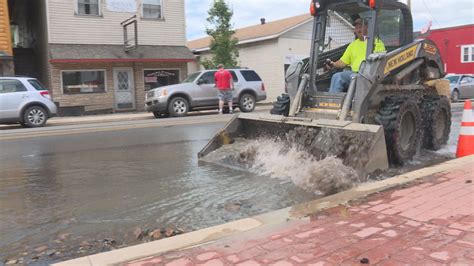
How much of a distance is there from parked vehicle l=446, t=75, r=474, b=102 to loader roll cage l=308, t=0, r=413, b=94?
19.9 metres

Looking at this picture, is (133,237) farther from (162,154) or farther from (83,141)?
(83,141)

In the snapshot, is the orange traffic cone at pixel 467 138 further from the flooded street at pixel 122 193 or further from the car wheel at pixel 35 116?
the car wheel at pixel 35 116

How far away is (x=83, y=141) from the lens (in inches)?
434

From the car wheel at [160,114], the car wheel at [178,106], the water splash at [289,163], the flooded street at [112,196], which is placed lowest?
the flooded street at [112,196]

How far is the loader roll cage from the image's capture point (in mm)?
7301

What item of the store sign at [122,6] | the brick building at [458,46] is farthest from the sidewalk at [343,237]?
the brick building at [458,46]

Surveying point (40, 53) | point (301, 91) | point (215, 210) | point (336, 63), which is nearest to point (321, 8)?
point (336, 63)

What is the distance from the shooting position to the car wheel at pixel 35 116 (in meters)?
15.7

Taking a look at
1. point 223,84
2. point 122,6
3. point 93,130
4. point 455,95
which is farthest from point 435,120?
point 455,95

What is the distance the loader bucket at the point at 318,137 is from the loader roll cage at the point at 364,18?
111cm

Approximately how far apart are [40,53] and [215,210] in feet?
69.1

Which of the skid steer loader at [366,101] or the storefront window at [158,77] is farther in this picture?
the storefront window at [158,77]

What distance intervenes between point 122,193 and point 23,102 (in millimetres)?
11512

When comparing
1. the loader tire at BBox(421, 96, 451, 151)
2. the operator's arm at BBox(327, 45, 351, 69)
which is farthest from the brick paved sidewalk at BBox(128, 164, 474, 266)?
the operator's arm at BBox(327, 45, 351, 69)
